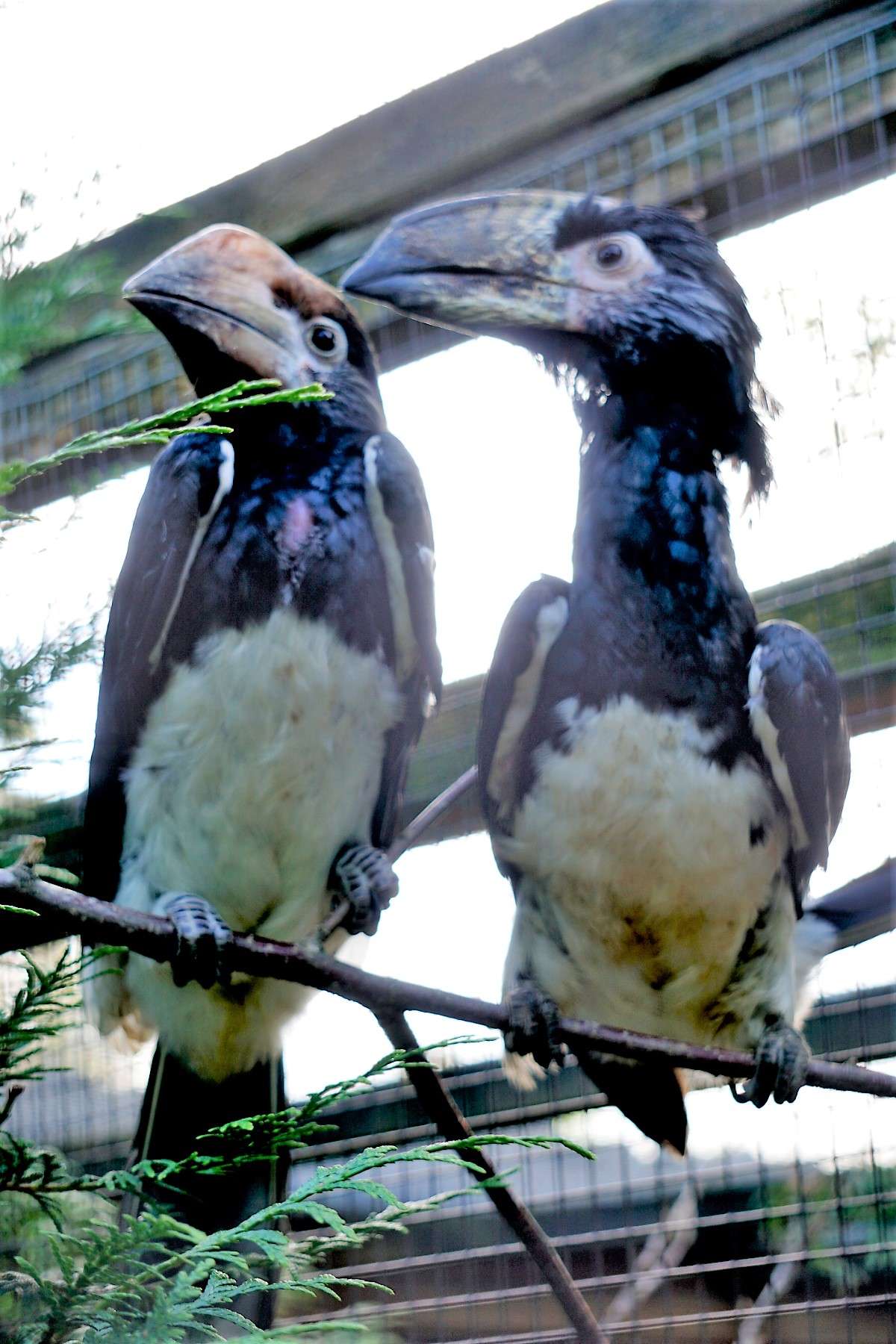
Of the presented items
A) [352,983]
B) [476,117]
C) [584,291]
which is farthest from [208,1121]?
[476,117]

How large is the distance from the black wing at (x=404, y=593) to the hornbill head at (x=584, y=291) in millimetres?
157

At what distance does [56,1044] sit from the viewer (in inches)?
65.9

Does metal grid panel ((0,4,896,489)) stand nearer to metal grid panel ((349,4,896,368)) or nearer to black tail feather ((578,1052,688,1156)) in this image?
metal grid panel ((349,4,896,368))

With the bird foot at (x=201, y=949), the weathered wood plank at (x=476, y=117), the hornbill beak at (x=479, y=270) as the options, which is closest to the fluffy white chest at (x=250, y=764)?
the bird foot at (x=201, y=949)

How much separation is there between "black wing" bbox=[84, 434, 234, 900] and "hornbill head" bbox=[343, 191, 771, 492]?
23 cm

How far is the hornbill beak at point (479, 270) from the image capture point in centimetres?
124

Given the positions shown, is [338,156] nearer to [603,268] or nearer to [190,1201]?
[603,268]

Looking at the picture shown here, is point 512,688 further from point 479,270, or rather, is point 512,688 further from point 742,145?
point 742,145

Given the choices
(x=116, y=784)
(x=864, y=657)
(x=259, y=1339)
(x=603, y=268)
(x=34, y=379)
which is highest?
(x=34, y=379)

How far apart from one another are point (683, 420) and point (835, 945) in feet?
1.72

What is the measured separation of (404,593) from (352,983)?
0.43m

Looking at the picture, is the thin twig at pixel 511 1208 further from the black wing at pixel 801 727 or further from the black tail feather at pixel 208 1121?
the black wing at pixel 801 727

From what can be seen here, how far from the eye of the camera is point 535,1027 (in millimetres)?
1135

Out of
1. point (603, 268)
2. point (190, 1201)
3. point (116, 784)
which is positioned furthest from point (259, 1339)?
point (603, 268)
